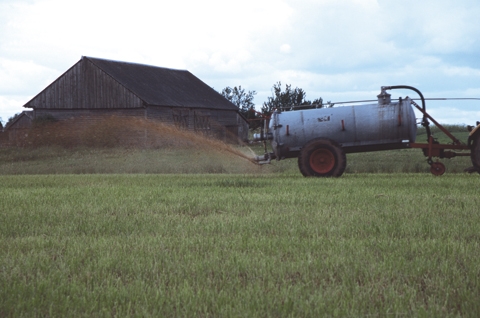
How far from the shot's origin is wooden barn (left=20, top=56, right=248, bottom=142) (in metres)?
40.2

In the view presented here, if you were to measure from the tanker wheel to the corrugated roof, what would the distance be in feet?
83.1

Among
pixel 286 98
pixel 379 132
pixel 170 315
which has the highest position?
pixel 286 98

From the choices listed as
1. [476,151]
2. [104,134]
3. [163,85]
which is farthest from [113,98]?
[476,151]

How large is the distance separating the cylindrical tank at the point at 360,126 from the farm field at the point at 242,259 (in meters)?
7.19

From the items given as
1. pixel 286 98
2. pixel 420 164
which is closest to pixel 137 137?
pixel 286 98

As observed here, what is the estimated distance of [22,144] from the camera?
42.0m

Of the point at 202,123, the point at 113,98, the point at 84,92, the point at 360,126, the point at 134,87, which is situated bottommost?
the point at 360,126

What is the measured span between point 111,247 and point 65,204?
3.77 m

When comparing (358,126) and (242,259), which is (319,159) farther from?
(242,259)

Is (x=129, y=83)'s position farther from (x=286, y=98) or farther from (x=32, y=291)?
(x=32, y=291)

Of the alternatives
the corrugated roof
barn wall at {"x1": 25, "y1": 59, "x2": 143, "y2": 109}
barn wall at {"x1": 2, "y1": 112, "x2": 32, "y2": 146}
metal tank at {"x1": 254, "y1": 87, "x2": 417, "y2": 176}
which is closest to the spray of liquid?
barn wall at {"x1": 2, "y1": 112, "x2": 32, "y2": 146}

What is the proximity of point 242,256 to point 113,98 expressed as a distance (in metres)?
37.1

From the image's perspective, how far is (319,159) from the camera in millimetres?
15477

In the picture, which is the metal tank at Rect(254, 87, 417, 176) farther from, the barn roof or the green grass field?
the barn roof
